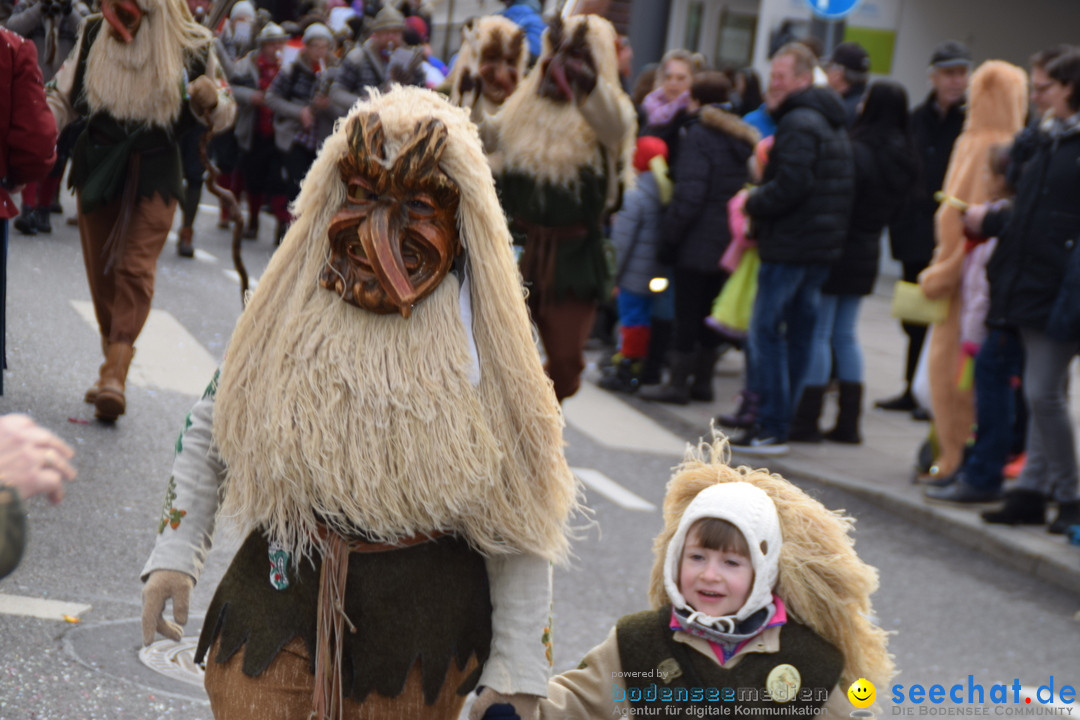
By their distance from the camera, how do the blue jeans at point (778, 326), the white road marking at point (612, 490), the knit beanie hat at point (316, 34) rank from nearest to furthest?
the white road marking at point (612, 490) < the blue jeans at point (778, 326) < the knit beanie hat at point (316, 34)

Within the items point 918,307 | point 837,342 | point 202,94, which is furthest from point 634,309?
point 202,94

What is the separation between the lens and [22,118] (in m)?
5.64

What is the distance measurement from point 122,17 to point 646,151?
3826mm

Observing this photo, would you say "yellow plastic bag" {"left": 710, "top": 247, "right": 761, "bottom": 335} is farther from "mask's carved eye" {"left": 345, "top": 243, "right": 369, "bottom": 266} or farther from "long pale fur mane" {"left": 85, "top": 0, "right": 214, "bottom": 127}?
"mask's carved eye" {"left": 345, "top": 243, "right": 369, "bottom": 266}

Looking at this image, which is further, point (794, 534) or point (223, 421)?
point (794, 534)

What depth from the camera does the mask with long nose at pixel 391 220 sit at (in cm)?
268

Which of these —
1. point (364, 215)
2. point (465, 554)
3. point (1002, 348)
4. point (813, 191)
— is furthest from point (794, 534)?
point (813, 191)

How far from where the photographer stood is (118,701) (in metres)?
4.05

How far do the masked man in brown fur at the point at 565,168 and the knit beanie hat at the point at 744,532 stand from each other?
345 cm

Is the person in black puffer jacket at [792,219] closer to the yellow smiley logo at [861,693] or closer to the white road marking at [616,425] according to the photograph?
the white road marking at [616,425]

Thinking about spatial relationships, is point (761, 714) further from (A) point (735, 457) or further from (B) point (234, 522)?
(A) point (735, 457)

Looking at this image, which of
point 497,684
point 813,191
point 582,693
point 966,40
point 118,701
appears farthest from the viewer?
point 966,40

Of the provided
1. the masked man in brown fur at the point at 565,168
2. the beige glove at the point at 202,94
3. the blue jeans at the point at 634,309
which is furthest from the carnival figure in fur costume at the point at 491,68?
the blue jeans at the point at 634,309

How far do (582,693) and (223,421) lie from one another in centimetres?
90
